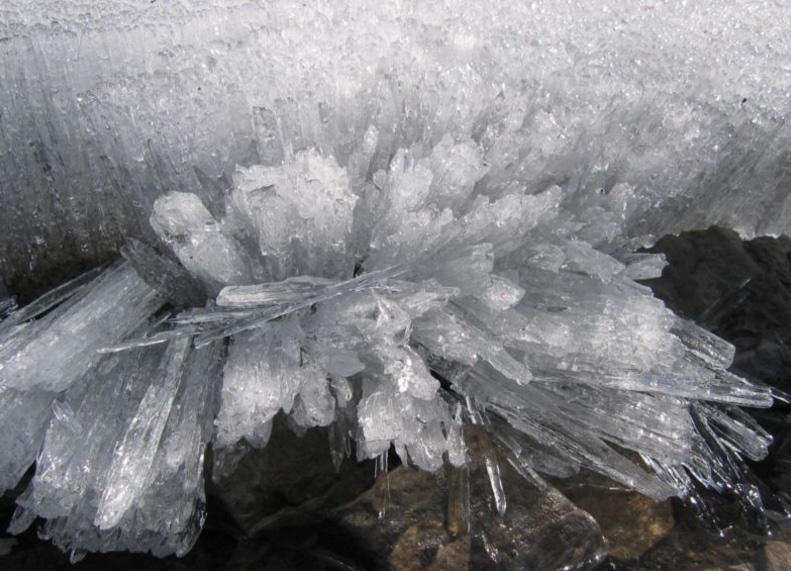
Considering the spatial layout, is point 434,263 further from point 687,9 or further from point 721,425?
point 687,9

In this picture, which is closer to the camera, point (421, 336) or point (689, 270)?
point (421, 336)

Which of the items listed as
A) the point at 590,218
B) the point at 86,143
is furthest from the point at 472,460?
the point at 86,143

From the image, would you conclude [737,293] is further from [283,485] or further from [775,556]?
[283,485]

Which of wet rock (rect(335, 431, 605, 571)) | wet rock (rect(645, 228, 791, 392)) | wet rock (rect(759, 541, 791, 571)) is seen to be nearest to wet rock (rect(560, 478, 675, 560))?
wet rock (rect(335, 431, 605, 571))

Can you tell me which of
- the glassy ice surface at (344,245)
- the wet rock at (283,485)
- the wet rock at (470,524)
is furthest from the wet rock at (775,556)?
the wet rock at (283,485)

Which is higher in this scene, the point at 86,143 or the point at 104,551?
the point at 86,143

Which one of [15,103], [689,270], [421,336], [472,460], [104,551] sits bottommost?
[104,551]

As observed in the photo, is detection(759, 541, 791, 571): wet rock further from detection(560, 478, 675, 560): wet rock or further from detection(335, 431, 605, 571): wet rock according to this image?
detection(335, 431, 605, 571): wet rock

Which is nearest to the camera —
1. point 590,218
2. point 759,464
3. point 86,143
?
point 86,143
